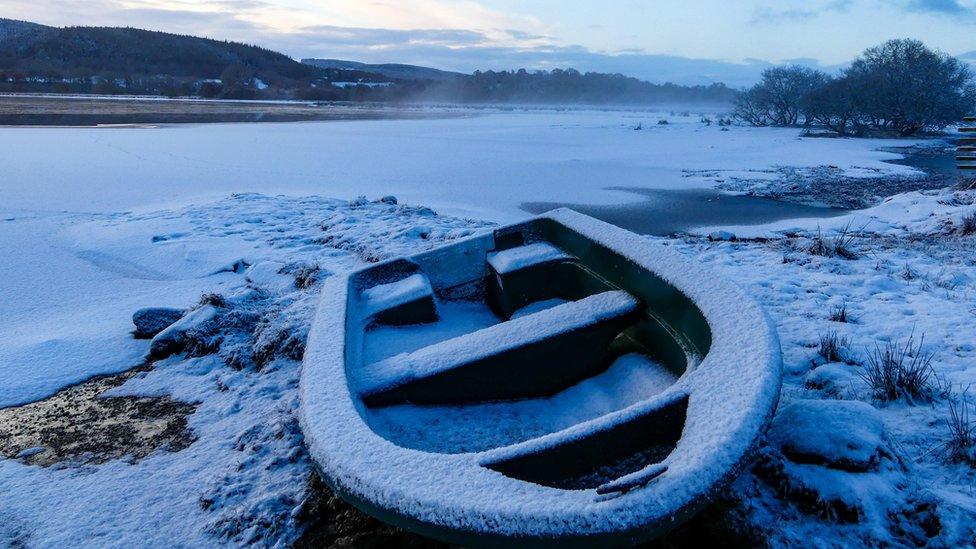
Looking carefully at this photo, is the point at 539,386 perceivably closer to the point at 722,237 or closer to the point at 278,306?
the point at 278,306

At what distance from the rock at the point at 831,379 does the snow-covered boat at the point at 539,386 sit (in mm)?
797

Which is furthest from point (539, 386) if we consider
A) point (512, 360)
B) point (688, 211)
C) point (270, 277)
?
point (688, 211)

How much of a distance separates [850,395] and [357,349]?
2.26m

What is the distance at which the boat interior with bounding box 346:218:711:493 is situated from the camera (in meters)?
1.82

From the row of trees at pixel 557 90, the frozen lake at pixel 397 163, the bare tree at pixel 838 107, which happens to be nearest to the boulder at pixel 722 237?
the frozen lake at pixel 397 163

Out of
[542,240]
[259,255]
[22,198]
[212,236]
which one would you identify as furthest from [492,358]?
[22,198]

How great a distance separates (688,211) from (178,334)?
6.41m

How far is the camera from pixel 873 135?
19.6 meters

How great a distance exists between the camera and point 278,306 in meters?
4.33

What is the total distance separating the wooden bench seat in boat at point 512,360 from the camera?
2.47 meters

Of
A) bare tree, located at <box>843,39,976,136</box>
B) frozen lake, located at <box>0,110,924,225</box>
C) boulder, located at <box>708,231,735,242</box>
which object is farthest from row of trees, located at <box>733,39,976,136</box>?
boulder, located at <box>708,231,735,242</box>

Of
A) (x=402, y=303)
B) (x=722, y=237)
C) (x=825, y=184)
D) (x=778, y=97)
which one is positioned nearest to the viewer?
(x=402, y=303)

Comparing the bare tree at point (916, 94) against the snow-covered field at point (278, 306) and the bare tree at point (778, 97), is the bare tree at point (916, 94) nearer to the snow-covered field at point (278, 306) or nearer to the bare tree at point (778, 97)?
the bare tree at point (778, 97)

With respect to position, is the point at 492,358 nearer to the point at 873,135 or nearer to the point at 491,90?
the point at 873,135
